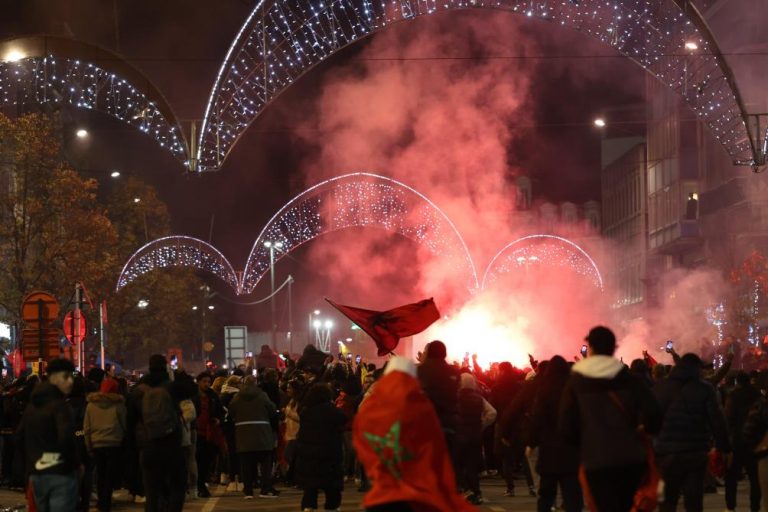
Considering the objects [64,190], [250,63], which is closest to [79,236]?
[64,190]

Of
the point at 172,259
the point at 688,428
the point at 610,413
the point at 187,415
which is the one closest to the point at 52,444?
the point at 610,413

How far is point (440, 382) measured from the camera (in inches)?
502

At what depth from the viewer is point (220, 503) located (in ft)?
59.1

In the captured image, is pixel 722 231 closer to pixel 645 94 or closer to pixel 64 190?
pixel 645 94

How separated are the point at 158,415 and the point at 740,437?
244 inches

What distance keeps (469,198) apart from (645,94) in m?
30.3

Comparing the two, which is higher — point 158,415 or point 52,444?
point 158,415

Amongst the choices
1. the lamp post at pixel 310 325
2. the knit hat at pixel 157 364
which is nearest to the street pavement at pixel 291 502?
the knit hat at pixel 157 364

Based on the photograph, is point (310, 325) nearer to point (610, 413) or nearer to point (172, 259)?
point (172, 259)

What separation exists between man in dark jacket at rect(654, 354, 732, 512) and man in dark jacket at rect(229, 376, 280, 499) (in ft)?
24.6

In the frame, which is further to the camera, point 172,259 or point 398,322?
point 172,259

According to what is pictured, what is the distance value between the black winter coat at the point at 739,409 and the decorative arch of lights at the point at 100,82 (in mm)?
10541

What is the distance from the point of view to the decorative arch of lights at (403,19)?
20953 mm

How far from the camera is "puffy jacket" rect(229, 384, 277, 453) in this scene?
1792cm
